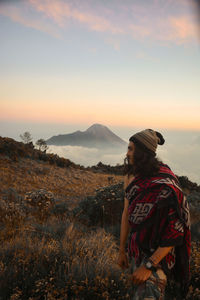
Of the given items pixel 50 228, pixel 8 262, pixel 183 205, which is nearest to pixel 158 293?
pixel 183 205

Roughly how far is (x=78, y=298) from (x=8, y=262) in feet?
4.44

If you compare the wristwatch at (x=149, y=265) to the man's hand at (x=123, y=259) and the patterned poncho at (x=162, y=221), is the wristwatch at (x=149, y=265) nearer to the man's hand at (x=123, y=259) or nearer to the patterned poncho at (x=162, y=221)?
the patterned poncho at (x=162, y=221)

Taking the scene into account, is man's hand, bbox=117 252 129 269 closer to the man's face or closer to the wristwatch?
the wristwatch

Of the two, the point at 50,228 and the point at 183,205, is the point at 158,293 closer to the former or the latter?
the point at 183,205

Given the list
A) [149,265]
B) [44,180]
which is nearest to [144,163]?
[149,265]

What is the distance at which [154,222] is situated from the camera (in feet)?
5.99

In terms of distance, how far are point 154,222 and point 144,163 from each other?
0.54 m

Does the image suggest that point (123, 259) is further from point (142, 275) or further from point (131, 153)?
point (131, 153)

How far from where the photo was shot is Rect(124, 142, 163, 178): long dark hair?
6.46 ft

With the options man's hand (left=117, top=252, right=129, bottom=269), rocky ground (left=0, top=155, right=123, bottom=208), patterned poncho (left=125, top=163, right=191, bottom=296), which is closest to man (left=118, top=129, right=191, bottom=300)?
patterned poncho (left=125, top=163, right=191, bottom=296)

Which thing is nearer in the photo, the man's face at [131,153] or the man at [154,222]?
the man at [154,222]

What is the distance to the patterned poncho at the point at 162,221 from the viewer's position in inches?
69.8

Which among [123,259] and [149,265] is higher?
[149,265]

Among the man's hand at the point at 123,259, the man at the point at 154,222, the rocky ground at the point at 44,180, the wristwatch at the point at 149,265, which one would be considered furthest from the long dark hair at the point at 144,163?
the rocky ground at the point at 44,180
